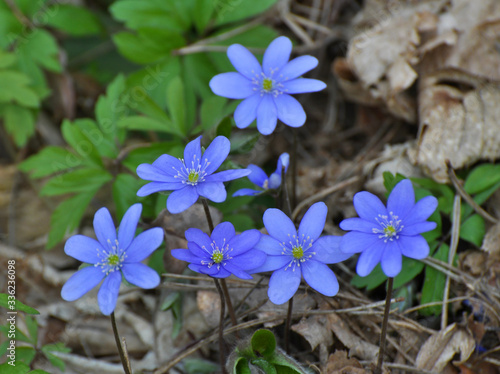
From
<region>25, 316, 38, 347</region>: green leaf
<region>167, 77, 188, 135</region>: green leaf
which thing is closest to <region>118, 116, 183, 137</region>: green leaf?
<region>167, 77, 188, 135</region>: green leaf

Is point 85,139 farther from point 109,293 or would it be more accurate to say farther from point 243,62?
point 109,293

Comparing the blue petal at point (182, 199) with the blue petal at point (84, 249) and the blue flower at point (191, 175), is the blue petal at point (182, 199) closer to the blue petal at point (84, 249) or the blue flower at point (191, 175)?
the blue flower at point (191, 175)

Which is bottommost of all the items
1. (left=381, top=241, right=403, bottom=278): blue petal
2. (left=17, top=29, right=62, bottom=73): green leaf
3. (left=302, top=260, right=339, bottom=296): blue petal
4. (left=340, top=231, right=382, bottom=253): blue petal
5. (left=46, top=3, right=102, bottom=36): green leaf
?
(left=302, top=260, right=339, bottom=296): blue petal

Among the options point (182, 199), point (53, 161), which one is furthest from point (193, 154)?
point (53, 161)

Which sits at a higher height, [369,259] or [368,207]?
[368,207]

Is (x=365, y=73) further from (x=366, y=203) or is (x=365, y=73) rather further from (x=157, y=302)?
(x=157, y=302)

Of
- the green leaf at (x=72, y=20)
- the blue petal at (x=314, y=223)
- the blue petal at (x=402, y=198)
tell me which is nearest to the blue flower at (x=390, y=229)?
the blue petal at (x=402, y=198)

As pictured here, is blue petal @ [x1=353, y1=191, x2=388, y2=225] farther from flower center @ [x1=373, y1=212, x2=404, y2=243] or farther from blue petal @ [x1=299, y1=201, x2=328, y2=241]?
blue petal @ [x1=299, y1=201, x2=328, y2=241]
